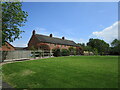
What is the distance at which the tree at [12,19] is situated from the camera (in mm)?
11906

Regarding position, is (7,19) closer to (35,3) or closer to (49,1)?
(35,3)

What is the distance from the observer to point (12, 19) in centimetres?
1273

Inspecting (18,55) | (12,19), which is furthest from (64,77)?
(18,55)

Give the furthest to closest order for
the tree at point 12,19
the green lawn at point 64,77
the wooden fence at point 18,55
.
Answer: the wooden fence at point 18,55, the tree at point 12,19, the green lawn at point 64,77

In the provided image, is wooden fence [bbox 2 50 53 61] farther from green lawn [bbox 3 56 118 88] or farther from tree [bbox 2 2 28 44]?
green lawn [bbox 3 56 118 88]

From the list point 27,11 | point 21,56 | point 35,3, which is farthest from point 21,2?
point 21,56

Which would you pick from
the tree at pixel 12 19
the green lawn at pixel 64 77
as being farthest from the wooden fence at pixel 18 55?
the green lawn at pixel 64 77

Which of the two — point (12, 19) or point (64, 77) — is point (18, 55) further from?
point (64, 77)

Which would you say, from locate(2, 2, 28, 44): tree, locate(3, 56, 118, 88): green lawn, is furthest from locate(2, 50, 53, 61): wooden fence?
locate(3, 56, 118, 88): green lawn

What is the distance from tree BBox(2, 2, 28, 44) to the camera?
11906 mm

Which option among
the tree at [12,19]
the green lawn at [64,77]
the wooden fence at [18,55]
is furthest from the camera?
the wooden fence at [18,55]

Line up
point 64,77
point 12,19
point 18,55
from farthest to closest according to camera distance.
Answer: point 18,55 < point 12,19 < point 64,77

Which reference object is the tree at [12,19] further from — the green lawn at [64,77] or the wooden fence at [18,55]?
the green lawn at [64,77]

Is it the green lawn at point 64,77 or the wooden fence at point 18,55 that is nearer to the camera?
the green lawn at point 64,77
